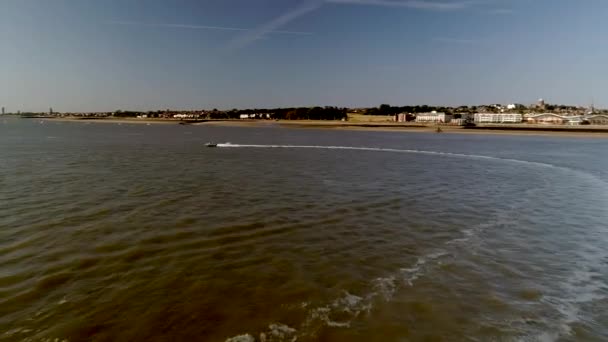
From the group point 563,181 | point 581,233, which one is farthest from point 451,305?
point 563,181

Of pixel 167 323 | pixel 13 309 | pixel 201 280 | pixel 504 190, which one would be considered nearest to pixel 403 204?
pixel 504 190

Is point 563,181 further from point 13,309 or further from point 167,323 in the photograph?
point 13,309

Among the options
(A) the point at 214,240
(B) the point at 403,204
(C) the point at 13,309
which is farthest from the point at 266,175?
(C) the point at 13,309

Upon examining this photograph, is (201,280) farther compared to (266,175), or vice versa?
(266,175)

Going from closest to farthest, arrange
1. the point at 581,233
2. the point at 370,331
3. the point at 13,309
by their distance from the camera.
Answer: the point at 370,331 < the point at 13,309 < the point at 581,233

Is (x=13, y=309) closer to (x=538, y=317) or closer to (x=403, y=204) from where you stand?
(x=538, y=317)

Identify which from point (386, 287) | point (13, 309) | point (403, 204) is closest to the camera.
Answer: point (13, 309)

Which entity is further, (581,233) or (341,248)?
(581,233)

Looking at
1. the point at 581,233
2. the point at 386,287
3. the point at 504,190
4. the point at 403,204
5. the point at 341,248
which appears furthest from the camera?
the point at 504,190

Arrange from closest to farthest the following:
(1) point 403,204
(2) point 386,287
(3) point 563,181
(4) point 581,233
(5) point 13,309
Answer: (5) point 13,309 < (2) point 386,287 < (4) point 581,233 < (1) point 403,204 < (3) point 563,181
